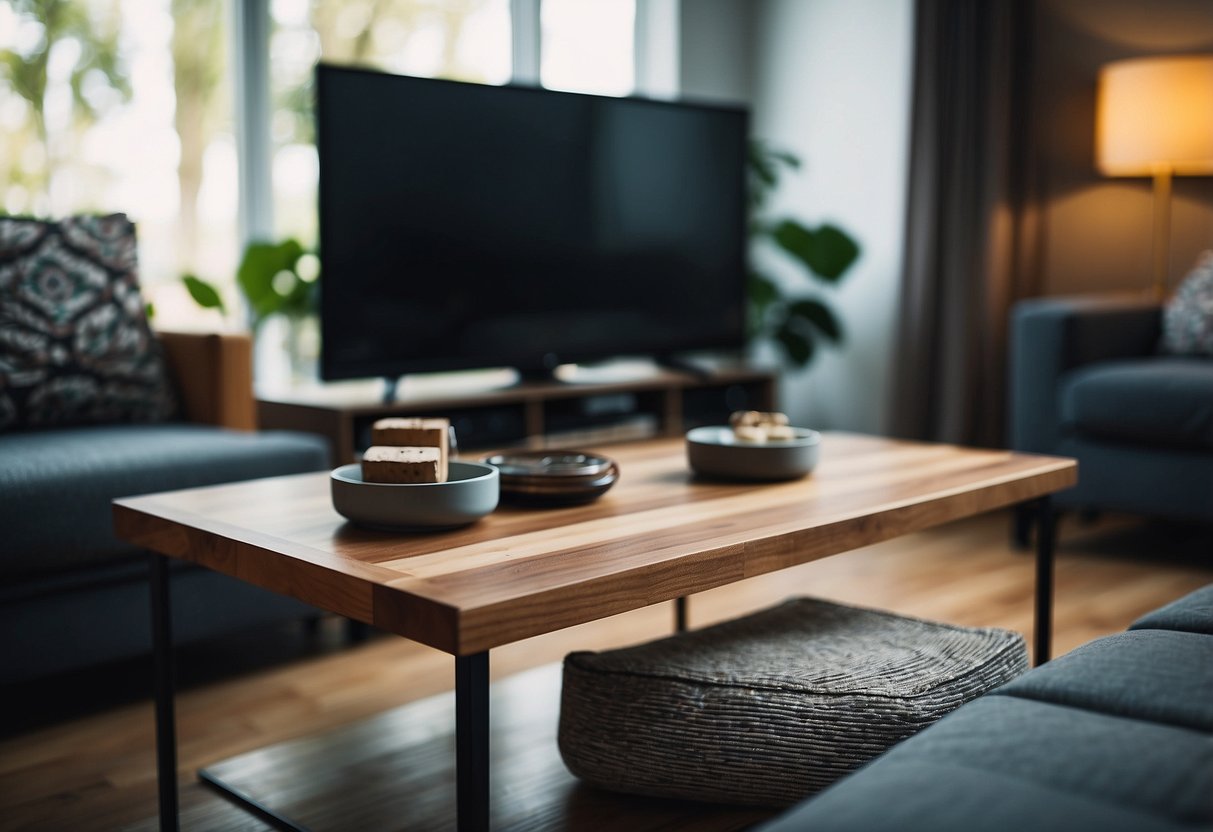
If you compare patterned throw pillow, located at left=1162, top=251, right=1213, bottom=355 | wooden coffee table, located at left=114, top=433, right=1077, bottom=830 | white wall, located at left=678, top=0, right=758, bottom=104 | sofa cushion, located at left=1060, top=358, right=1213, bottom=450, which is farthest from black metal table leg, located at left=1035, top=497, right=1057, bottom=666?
white wall, located at left=678, top=0, right=758, bottom=104

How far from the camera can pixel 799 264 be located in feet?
14.1

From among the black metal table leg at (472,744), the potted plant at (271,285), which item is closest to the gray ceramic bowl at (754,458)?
the black metal table leg at (472,744)

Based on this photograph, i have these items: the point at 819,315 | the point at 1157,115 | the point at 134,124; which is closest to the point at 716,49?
the point at 819,315

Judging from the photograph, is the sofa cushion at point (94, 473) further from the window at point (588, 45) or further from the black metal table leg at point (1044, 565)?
the window at point (588, 45)

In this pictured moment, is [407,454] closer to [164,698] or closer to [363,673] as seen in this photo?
[164,698]

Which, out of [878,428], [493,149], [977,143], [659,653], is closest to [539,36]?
[493,149]

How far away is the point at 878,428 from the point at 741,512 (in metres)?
2.93

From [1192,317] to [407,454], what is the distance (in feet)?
8.90

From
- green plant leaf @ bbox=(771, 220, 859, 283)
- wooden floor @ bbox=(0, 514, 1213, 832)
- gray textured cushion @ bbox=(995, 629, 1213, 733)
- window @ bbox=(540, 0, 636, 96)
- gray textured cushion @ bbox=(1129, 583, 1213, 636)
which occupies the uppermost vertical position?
window @ bbox=(540, 0, 636, 96)

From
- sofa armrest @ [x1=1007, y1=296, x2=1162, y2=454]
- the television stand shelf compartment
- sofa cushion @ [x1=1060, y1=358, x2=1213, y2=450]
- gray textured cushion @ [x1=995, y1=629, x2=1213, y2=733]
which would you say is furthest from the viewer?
sofa armrest @ [x1=1007, y1=296, x2=1162, y2=454]

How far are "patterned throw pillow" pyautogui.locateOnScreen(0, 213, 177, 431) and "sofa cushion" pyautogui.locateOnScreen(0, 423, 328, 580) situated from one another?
88 millimetres

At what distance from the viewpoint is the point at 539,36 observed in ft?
13.2

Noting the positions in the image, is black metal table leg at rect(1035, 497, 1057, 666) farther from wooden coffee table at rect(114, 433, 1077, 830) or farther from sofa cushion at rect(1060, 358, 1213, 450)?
sofa cushion at rect(1060, 358, 1213, 450)

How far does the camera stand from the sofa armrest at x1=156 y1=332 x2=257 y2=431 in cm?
253
